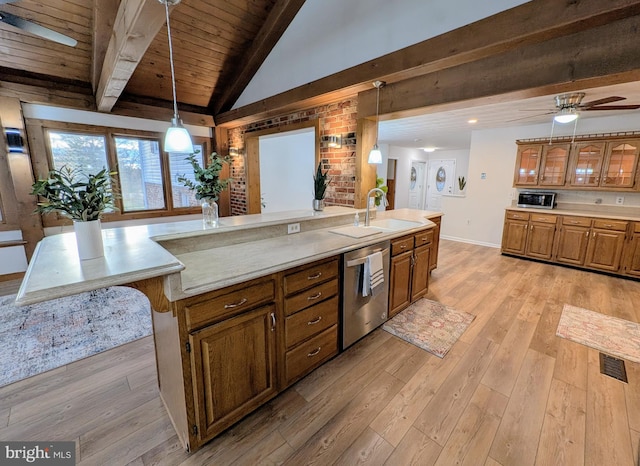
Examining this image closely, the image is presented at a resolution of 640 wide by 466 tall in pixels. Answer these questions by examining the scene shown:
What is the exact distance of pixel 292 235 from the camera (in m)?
2.58

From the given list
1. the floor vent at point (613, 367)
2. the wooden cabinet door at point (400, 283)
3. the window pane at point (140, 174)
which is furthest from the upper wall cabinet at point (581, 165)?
the window pane at point (140, 174)

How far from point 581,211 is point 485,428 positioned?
4862 millimetres

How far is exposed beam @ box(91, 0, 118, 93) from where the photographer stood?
253 cm

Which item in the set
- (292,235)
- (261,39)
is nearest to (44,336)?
(292,235)

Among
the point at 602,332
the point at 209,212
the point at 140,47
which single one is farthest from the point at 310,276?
the point at 602,332

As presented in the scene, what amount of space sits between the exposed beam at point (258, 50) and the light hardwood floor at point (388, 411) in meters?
3.78

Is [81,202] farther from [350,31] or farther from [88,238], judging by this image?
[350,31]

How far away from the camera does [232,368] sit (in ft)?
5.19

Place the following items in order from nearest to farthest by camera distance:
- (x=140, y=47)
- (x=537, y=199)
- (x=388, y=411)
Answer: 1. (x=388, y=411)
2. (x=140, y=47)
3. (x=537, y=199)

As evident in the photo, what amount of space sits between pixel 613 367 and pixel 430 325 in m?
1.38

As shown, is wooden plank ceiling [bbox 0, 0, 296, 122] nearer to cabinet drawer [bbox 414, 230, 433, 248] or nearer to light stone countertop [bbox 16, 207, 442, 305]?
light stone countertop [bbox 16, 207, 442, 305]

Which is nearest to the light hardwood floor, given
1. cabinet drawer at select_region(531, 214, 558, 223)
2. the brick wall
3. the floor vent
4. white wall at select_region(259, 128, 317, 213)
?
the floor vent

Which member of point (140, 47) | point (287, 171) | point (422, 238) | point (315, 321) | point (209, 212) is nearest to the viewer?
point (315, 321)

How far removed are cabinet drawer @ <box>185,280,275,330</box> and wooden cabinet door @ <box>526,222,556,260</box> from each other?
17.1ft
